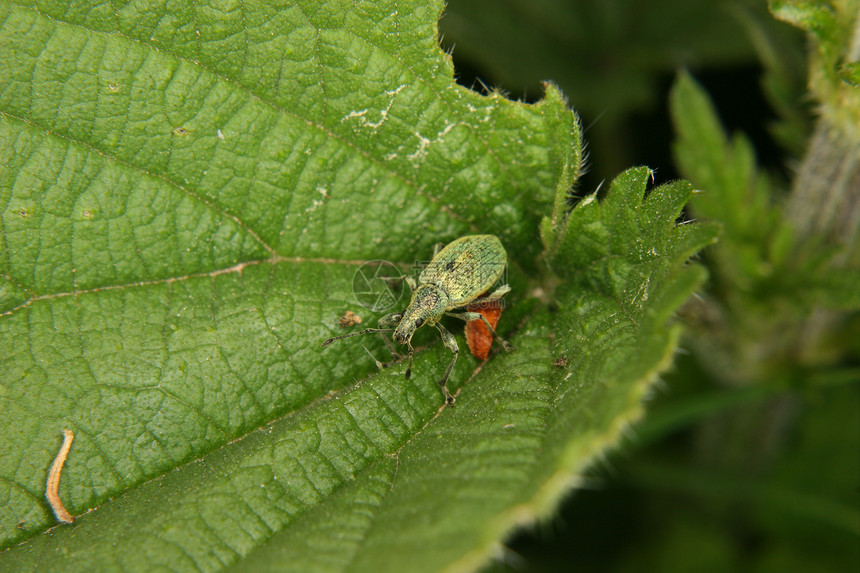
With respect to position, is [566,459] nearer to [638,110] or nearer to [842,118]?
[842,118]

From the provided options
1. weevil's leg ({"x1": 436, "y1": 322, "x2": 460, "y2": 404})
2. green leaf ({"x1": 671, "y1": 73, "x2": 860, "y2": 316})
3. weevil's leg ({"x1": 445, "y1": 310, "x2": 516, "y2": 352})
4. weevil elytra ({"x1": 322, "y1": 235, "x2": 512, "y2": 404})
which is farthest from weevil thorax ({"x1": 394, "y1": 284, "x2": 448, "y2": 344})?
green leaf ({"x1": 671, "y1": 73, "x2": 860, "y2": 316})

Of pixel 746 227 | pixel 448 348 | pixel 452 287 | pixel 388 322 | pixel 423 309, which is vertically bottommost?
pixel 448 348

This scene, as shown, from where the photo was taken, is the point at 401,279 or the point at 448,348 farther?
the point at 401,279

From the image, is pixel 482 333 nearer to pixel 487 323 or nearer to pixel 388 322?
pixel 487 323

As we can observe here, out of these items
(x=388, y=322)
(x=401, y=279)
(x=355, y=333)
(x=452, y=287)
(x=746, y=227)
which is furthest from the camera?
(x=452, y=287)

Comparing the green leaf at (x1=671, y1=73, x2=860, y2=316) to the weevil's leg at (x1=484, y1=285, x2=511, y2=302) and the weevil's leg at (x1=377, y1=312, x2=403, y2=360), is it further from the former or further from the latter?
the weevil's leg at (x1=377, y1=312, x2=403, y2=360)

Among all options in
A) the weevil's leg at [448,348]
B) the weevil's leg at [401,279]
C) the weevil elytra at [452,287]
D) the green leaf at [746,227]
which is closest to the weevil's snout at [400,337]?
the weevil elytra at [452,287]

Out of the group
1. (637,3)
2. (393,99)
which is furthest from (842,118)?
(637,3)

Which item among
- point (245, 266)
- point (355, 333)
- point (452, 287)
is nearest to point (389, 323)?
point (355, 333)
